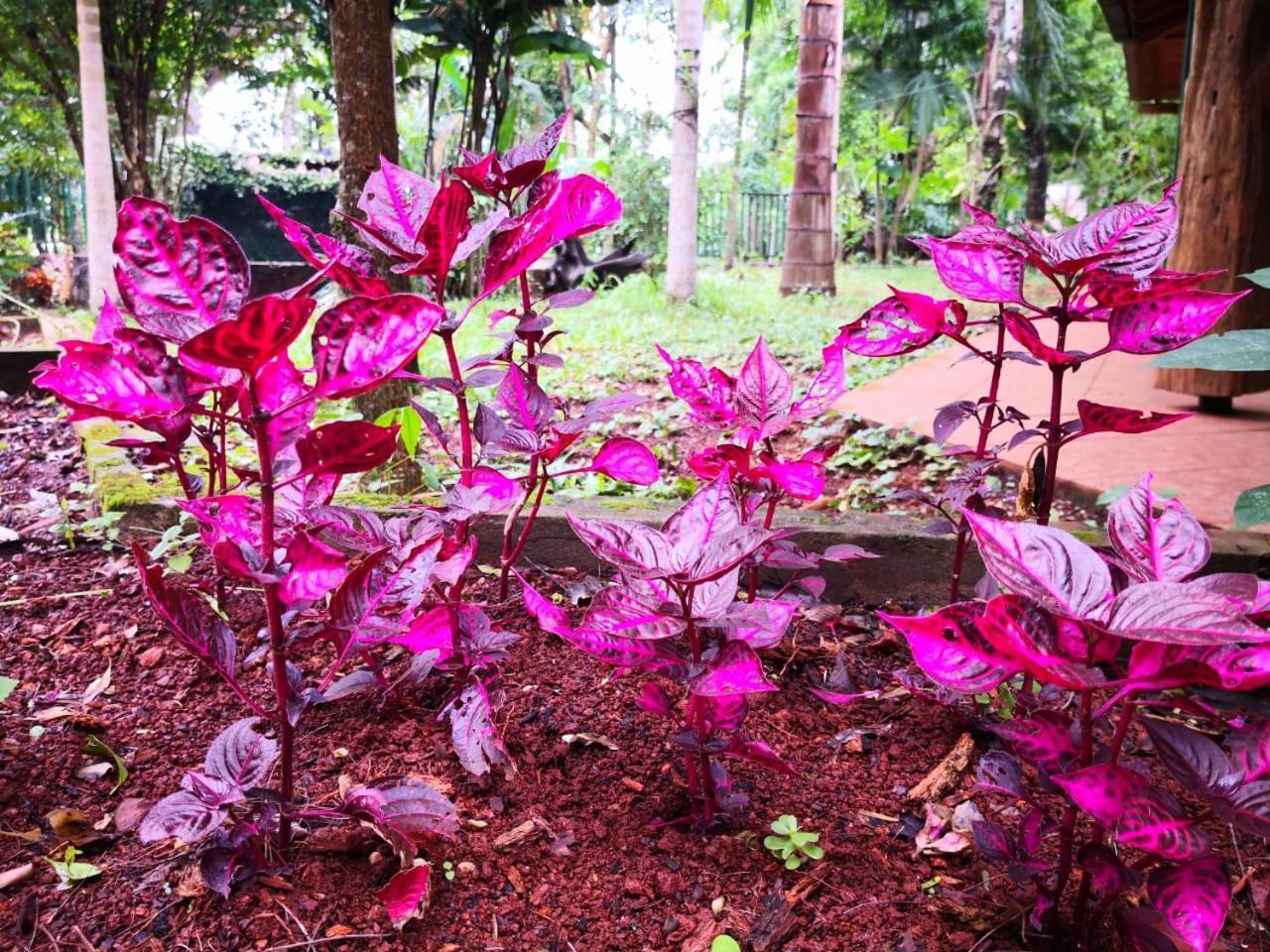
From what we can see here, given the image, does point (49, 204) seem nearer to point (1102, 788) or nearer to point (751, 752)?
Result: point (751, 752)

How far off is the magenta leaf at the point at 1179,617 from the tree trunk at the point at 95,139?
743 cm

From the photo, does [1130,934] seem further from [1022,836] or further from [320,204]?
[320,204]

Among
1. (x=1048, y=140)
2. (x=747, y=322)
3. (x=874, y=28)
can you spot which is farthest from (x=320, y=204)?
(x=1048, y=140)

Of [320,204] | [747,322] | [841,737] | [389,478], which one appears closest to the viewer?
[841,737]

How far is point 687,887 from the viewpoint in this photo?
1.02 meters

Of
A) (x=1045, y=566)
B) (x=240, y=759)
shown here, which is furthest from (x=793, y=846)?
(x=240, y=759)

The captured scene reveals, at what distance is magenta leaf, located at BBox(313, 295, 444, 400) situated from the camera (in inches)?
29.2

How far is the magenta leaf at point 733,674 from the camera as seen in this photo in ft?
2.83

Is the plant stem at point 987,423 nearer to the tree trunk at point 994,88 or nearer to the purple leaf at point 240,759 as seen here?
the purple leaf at point 240,759

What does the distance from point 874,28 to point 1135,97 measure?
10.5 meters

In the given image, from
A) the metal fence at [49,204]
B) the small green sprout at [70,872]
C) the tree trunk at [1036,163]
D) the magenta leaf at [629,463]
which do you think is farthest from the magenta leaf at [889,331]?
the tree trunk at [1036,163]

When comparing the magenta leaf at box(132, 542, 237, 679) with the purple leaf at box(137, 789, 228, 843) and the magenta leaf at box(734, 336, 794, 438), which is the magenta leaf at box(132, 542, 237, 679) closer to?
the purple leaf at box(137, 789, 228, 843)

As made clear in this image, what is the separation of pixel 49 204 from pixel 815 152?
905 centimetres

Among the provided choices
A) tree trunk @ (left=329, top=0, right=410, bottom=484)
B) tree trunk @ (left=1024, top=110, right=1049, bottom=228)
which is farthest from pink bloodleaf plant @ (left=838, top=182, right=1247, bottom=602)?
tree trunk @ (left=1024, top=110, right=1049, bottom=228)
